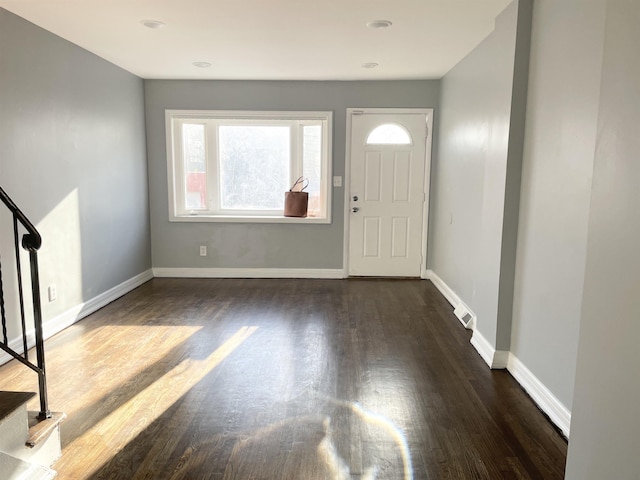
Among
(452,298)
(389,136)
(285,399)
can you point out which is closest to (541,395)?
(285,399)

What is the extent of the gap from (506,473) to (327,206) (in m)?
3.96

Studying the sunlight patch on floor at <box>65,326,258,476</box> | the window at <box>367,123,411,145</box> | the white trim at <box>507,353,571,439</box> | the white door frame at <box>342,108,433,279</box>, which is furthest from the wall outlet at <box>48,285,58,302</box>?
the window at <box>367,123,411,145</box>

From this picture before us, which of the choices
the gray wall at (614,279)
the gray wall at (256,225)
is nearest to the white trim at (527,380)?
the gray wall at (614,279)

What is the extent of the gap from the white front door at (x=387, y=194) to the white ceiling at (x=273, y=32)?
29.3 inches

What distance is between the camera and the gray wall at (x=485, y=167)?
2986mm

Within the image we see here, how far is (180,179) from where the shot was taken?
224 inches

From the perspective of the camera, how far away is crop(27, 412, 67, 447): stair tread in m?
1.96

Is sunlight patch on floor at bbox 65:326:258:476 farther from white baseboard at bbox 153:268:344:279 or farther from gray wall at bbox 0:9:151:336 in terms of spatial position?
white baseboard at bbox 153:268:344:279

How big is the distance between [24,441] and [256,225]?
396cm

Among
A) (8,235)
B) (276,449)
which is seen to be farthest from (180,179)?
(276,449)

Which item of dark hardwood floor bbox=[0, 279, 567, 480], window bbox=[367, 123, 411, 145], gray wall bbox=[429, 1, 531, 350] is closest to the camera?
dark hardwood floor bbox=[0, 279, 567, 480]

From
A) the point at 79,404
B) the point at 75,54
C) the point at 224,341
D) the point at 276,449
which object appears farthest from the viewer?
the point at 75,54

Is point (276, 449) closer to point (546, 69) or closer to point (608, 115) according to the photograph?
point (608, 115)

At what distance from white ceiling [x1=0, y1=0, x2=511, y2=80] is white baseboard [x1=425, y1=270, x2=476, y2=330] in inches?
91.3
